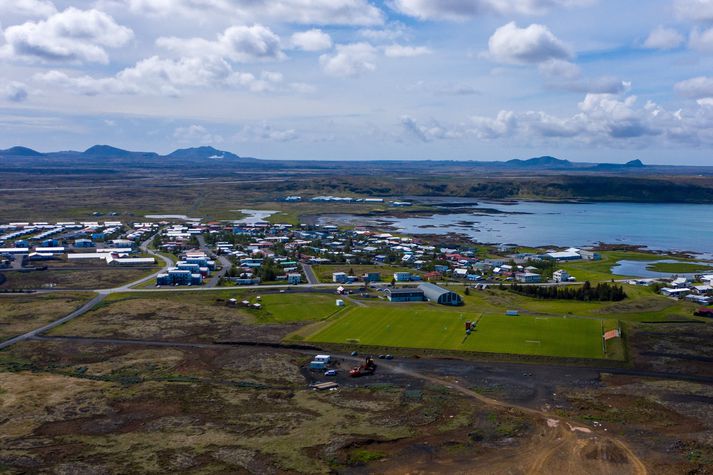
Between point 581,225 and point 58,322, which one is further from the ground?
point 581,225

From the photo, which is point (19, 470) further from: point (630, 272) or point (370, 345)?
point (630, 272)

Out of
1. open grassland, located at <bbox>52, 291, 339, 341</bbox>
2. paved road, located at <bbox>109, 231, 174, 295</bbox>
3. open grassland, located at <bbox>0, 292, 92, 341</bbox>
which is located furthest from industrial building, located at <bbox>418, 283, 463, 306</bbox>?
open grassland, located at <bbox>0, 292, 92, 341</bbox>

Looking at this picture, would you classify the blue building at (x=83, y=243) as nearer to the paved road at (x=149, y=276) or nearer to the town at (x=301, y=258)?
the town at (x=301, y=258)

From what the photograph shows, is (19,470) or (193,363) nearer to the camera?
(19,470)

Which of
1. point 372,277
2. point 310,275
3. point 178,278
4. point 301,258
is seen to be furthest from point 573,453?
point 301,258

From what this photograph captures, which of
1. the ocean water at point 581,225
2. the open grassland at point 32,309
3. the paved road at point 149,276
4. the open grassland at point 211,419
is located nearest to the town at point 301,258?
the paved road at point 149,276

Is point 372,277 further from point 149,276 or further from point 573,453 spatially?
point 573,453

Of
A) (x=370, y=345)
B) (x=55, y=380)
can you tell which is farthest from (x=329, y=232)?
(x=55, y=380)
